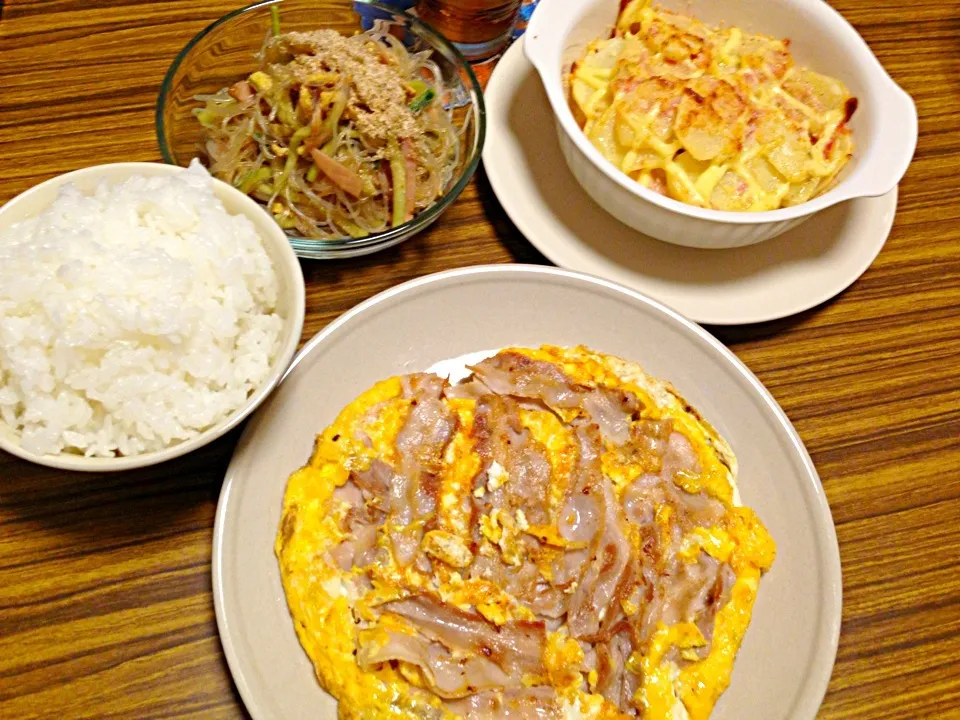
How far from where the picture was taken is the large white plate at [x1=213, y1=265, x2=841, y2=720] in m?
1.48

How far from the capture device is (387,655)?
4.77 feet

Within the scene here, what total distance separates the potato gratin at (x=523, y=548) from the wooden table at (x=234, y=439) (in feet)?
0.90

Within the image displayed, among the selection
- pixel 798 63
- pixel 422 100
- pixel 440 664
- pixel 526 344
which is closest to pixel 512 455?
pixel 526 344

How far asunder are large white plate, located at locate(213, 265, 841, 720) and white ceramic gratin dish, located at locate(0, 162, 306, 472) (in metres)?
0.19

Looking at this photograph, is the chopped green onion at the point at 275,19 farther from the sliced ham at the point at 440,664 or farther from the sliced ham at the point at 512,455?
the sliced ham at the point at 440,664

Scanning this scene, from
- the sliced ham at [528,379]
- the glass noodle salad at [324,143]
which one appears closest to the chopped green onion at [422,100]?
the glass noodle salad at [324,143]

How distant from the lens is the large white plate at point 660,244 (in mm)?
1929

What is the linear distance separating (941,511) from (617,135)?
126cm

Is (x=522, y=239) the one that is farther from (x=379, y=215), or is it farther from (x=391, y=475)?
(x=391, y=475)

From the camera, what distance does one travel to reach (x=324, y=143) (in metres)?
1.82

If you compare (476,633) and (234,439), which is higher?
(234,439)

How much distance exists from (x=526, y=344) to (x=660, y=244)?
49 centimetres

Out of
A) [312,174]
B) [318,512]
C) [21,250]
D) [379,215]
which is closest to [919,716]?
[318,512]

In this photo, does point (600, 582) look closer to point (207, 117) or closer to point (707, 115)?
point (707, 115)
